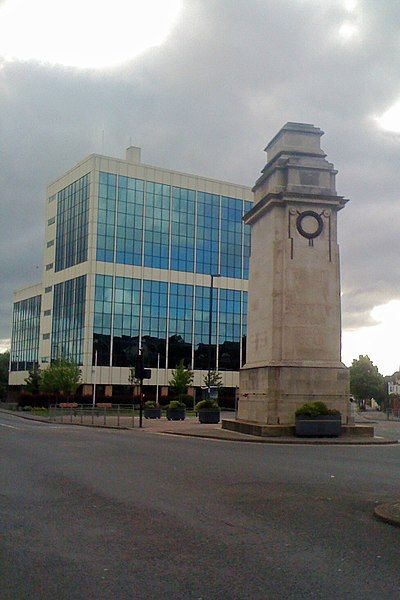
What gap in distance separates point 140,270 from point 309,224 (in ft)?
178

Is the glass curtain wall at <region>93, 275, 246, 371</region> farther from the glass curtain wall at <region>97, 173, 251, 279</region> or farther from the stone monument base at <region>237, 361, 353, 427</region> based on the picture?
the stone monument base at <region>237, 361, 353, 427</region>

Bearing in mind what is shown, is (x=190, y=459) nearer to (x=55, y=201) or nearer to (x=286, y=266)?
(x=286, y=266)

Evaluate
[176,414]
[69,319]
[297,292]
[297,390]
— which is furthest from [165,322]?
[297,390]

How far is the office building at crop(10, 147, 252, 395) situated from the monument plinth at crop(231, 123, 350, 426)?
49.7 meters

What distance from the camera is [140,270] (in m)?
82.9

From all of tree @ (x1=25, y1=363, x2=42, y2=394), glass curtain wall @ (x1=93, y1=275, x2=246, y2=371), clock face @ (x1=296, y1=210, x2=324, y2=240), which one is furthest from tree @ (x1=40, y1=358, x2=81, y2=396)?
clock face @ (x1=296, y1=210, x2=324, y2=240)

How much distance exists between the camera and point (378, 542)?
7938 millimetres

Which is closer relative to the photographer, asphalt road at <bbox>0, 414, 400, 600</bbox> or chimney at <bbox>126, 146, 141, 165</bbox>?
asphalt road at <bbox>0, 414, 400, 600</bbox>

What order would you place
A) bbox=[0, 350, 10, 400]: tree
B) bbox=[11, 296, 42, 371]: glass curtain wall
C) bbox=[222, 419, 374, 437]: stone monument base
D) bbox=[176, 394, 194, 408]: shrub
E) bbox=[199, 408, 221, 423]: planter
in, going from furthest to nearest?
bbox=[0, 350, 10, 400]: tree, bbox=[11, 296, 42, 371]: glass curtain wall, bbox=[176, 394, 194, 408]: shrub, bbox=[199, 408, 221, 423]: planter, bbox=[222, 419, 374, 437]: stone monument base

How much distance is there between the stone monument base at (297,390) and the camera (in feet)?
92.1

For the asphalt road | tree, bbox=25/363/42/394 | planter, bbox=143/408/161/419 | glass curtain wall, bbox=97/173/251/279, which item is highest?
glass curtain wall, bbox=97/173/251/279

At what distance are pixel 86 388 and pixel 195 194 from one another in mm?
27620

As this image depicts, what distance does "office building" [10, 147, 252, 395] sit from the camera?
8038 centimetres

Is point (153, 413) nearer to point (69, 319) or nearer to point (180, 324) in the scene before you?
point (180, 324)
